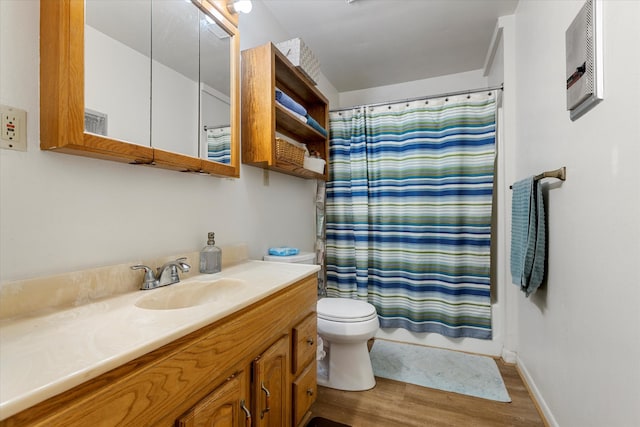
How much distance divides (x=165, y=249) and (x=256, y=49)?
1.20 metres

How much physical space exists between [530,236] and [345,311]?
3.65 feet

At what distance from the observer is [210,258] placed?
52.6 inches

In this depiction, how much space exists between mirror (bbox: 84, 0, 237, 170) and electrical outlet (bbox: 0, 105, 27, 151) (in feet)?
0.47

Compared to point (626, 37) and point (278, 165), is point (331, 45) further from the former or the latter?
point (626, 37)

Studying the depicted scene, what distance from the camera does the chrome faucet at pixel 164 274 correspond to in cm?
107

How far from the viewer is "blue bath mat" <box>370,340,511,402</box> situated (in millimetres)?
1821

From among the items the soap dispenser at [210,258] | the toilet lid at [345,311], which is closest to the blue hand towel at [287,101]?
the soap dispenser at [210,258]

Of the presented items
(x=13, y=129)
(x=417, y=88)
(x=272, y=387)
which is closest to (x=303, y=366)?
(x=272, y=387)

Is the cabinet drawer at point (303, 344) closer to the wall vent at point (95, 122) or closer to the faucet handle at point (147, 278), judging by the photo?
the faucet handle at point (147, 278)

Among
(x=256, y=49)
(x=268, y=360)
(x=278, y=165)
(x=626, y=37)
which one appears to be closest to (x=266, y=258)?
(x=278, y=165)

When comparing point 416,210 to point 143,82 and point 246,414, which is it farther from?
point 143,82

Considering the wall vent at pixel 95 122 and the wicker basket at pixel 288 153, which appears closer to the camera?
the wall vent at pixel 95 122

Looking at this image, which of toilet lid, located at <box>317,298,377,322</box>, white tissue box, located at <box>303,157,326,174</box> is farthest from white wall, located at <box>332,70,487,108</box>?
toilet lid, located at <box>317,298,377,322</box>

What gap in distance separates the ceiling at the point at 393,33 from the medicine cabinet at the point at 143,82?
0.91 m
